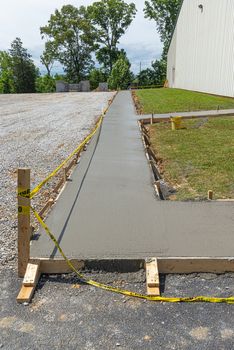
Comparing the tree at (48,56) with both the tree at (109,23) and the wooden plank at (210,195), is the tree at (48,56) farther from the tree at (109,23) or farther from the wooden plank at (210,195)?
the wooden plank at (210,195)

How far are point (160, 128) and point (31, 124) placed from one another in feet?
21.3

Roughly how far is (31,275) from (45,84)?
73972mm

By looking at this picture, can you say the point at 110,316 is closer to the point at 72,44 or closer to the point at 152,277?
the point at 152,277

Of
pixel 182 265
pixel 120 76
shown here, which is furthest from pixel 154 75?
pixel 182 265

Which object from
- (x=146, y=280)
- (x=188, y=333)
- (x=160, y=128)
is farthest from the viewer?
(x=160, y=128)

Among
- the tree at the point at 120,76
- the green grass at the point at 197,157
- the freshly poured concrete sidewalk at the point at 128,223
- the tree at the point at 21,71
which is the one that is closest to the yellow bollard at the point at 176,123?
the green grass at the point at 197,157

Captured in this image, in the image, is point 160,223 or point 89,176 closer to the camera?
point 160,223

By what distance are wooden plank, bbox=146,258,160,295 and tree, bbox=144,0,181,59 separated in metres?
66.7

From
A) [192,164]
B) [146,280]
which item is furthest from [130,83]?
[146,280]

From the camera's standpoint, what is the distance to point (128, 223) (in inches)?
191

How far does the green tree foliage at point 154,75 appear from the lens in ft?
211

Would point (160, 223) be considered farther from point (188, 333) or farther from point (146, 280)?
point (188, 333)

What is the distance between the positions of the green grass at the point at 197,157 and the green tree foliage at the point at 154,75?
171 feet

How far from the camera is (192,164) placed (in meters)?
8.20
